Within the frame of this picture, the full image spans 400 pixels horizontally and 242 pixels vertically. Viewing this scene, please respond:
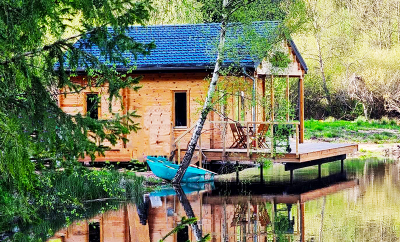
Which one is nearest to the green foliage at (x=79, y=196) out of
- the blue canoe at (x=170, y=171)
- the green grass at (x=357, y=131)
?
the blue canoe at (x=170, y=171)

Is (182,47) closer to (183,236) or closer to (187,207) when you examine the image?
(187,207)

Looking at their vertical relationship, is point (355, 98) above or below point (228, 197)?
above

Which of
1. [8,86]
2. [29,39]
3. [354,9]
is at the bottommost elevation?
[8,86]

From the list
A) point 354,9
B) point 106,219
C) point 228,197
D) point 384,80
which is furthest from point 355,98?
point 106,219

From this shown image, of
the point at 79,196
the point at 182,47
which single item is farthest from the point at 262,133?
the point at 79,196

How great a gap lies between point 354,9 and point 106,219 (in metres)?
37.7

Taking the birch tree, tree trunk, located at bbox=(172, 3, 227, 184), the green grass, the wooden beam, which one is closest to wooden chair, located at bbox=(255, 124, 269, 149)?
the wooden beam

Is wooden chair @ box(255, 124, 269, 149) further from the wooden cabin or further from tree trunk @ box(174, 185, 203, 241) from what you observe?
tree trunk @ box(174, 185, 203, 241)

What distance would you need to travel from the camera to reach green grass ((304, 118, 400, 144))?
32500 millimetres

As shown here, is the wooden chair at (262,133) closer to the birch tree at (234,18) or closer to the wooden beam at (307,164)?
the wooden beam at (307,164)

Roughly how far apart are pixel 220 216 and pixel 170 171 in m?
4.50

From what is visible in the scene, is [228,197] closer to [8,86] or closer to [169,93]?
[169,93]

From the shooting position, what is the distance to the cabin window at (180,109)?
22219 mm

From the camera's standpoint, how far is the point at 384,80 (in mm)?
38500
